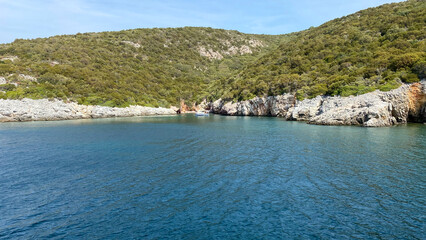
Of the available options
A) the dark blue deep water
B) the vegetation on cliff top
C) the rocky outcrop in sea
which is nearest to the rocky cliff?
the vegetation on cliff top

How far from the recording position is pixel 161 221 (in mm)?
11008

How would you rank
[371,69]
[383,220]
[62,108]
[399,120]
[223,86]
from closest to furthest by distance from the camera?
[383,220] < [399,120] < [371,69] < [62,108] < [223,86]

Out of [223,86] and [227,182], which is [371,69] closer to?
[227,182]

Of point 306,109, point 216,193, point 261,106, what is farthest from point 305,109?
point 216,193

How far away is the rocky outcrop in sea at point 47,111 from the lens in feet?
200

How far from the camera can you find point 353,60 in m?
65.3

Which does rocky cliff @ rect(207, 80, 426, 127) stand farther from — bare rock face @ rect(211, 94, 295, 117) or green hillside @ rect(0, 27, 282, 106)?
green hillside @ rect(0, 27, 282, 106)

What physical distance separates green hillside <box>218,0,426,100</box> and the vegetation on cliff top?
226mm

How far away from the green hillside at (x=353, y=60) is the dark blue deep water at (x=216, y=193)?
30440 mm

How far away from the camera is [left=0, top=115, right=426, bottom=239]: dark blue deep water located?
10305 mm

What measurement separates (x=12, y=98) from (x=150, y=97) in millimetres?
45785

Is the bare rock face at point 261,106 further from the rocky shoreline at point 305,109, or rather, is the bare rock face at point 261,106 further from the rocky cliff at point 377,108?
the rocky cliff at point 377,108

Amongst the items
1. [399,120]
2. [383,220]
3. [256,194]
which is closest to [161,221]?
[256,194]

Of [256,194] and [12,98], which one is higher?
[12,98]
